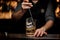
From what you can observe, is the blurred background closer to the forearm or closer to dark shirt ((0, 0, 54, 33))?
dark shirt ((0, 0, 54, 33))

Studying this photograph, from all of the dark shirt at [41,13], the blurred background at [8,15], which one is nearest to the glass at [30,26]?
the dark shirt at [41,13]

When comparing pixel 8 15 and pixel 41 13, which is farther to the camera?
pixel 8 15

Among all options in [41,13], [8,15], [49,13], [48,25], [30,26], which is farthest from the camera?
[8,15]

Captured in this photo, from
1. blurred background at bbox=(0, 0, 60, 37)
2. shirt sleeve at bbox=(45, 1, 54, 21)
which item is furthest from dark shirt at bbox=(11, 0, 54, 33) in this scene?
blurred background at bbox=(0, 0, 60, 37)

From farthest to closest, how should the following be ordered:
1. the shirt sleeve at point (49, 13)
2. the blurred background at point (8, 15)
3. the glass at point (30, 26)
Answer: the blurred background at point (8, 15), the shirt sleeve at point (49, 13), the glass at point (30, 26)

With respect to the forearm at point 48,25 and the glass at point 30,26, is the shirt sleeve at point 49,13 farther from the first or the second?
the glass at point 30,26

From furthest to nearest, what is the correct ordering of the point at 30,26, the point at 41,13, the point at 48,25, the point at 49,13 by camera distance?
the point at 41,13 < the point at 49,13 < the point at 48,25 < the point at 30,26

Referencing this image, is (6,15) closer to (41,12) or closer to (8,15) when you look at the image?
(8,15)

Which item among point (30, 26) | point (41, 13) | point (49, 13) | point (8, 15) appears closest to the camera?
point (30, 26)

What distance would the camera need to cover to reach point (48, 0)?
193cm

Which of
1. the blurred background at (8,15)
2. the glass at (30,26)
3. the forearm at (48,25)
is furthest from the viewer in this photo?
the blurred background at (8,15)

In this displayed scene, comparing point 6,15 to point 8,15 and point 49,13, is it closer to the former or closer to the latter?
point 8,15

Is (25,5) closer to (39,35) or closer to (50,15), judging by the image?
(39,35)

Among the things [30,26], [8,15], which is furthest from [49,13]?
[8,15]
